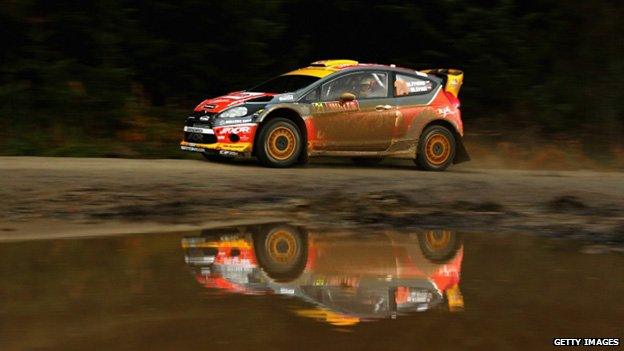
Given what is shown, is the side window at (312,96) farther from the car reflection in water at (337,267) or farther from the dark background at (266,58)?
the car reflection in water at (337,267)

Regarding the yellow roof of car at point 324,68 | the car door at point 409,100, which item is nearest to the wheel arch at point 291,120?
the yellow roof of car at point 324,68

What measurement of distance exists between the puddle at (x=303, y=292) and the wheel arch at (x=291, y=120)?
470 cm

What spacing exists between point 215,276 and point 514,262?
2560 millimetres

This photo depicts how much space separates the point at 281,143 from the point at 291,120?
394mm

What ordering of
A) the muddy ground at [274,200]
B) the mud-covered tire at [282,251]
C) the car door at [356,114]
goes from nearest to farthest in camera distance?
the mud-covered tire at [282,251] → the muddy ground at [274,200] → the car door at [356,114]

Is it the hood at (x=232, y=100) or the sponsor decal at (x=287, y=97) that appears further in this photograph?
the sponsor decal at (x=287, y=97)

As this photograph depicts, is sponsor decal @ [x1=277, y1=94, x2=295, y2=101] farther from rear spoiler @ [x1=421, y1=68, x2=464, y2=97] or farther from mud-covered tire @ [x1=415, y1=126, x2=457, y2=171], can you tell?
rear spoiler @ [x1=421, y1=68, x2=464, y2=97]

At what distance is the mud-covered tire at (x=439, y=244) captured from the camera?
8.96m

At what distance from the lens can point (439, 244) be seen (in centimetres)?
959

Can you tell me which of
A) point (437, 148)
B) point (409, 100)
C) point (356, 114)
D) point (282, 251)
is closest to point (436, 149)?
point (437, 148)

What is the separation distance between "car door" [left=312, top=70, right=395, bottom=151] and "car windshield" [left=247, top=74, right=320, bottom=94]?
296mm

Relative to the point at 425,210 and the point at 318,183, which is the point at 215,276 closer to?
the point at 425,210

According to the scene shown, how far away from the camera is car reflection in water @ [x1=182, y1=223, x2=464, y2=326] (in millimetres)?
7082

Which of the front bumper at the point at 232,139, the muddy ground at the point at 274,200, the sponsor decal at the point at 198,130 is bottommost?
the muddy ground at the point at 274,200
